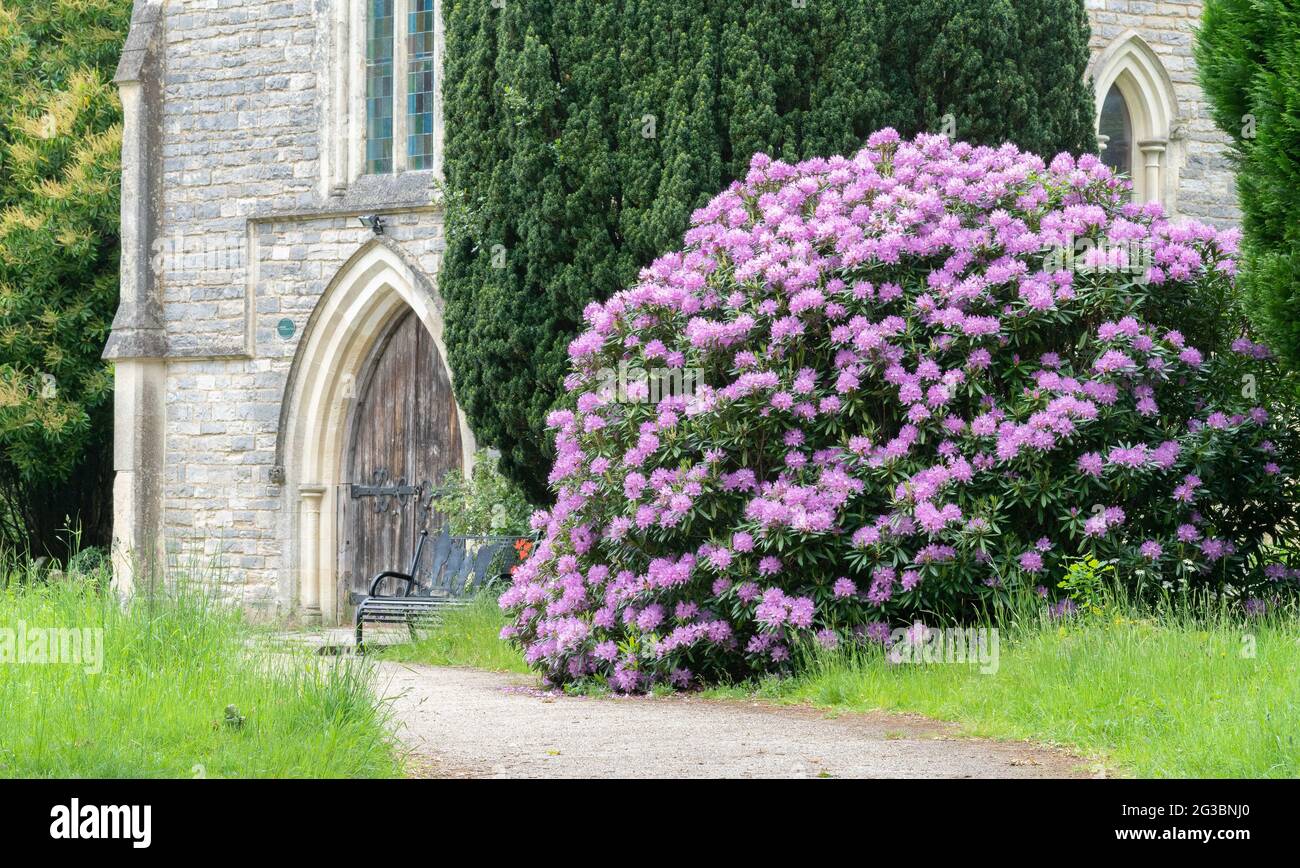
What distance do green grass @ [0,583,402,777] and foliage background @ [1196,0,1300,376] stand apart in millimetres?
4455

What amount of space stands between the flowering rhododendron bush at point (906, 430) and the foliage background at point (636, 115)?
213cm

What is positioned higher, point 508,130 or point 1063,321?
point 508,130

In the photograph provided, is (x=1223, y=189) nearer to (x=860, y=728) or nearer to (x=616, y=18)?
(x=616, y=18)

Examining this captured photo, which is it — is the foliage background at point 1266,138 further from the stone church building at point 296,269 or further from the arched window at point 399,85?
the arched window at point 399,85

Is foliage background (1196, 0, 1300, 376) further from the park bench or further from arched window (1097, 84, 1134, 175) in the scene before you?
arched window (1097, 84, 1134, 175)

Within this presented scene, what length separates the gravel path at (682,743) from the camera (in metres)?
5.39

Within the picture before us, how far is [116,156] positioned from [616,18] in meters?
7.48

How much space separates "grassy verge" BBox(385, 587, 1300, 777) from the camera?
199 inches

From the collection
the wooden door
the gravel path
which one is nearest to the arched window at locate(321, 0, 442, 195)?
the wooden door

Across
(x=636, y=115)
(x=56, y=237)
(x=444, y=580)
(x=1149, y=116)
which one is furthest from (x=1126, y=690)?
(x=56, y=237)

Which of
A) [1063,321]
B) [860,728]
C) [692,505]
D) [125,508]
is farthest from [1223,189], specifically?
[125,508]

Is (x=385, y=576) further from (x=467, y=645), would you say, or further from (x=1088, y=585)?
(x=1088, y=585)

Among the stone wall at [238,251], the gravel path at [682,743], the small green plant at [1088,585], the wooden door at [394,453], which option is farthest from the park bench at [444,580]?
the small green plant at [1088,585]

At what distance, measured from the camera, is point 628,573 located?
7984 millimetres
